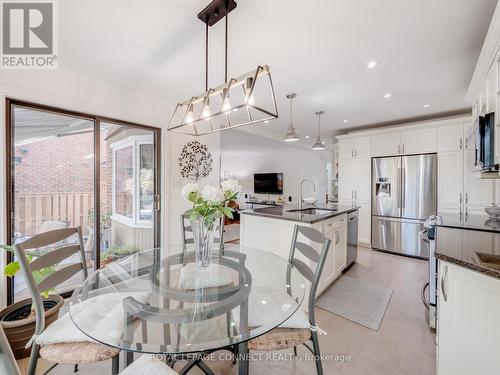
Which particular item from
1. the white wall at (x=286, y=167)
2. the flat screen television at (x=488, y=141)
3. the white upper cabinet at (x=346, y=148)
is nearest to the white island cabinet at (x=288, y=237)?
the flat screen television at (x=488, y=141)

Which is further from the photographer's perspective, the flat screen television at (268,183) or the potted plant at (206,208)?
the flat screen television at (268,183)

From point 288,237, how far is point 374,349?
1.14 metres

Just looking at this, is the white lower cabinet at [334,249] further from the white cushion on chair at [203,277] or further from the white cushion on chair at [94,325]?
the white cushion on chair at [94,325]

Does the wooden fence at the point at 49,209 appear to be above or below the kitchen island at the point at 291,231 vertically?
above

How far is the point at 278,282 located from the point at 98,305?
1118 mm

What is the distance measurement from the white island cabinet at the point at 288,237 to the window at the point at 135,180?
56.4 inches

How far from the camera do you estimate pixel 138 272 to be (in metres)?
1.70

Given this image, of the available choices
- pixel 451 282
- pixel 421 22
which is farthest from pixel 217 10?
pixel 451 282

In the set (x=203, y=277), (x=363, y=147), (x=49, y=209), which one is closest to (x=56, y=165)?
(x=49, y=209)

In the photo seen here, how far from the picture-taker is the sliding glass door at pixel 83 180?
85.9 inches

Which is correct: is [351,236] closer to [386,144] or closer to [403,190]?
[403,190]

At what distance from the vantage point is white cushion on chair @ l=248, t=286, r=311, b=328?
1181mm

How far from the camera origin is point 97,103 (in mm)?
2553

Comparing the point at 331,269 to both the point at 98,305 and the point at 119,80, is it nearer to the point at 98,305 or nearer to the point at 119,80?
the point at 98,305
